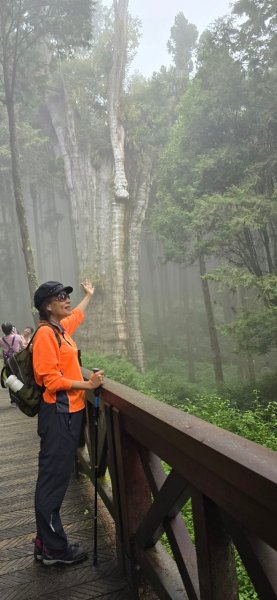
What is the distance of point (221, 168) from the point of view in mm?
13336

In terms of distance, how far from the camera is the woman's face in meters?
3.09

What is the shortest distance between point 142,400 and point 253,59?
13581mm

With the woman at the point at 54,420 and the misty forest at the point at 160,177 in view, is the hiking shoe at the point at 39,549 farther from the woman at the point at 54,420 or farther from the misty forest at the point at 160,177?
the misty forest at the point at 160,177

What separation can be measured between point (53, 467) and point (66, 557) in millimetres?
670

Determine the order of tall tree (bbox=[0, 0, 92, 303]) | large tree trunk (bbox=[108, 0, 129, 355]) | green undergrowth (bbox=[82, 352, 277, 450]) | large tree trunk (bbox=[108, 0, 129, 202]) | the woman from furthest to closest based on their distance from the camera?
large tree trunk (bbox=[108, 0, 129, 202]) → large tree trunk (bbox=[108, 0, 129, 355]) → tall tree (bbox=[0, 0, 92, 303]) → green undergrowth (bbox=[82, 352, 277, 450]) → the woman

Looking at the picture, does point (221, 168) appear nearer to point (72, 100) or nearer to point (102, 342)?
point (102, 342)

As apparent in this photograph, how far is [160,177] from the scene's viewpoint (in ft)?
56.6

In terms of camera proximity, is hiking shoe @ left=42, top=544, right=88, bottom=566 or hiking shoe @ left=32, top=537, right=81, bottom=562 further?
hiking shoe @ left=32, top=537, right=81, bottom=562

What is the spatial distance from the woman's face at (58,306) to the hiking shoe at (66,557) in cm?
163

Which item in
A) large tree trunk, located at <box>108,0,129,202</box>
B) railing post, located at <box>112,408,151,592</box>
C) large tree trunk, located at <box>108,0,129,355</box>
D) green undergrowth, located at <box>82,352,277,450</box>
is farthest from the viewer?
large tree trunk, located at <box>108,0,129,202</box>

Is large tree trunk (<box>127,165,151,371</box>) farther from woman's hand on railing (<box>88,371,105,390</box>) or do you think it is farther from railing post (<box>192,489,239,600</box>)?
railing post (<box>192,489,239,600</box>)

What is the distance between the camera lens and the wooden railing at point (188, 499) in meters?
1.28

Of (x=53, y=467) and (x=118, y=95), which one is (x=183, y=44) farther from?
(x=53, y=467)

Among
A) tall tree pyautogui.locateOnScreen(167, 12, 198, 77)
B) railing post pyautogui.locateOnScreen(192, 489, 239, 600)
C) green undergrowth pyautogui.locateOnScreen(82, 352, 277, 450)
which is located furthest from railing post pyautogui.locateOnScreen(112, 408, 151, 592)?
tall tree pyautogui.locateOnScreen(167, 12, 198, 77)
